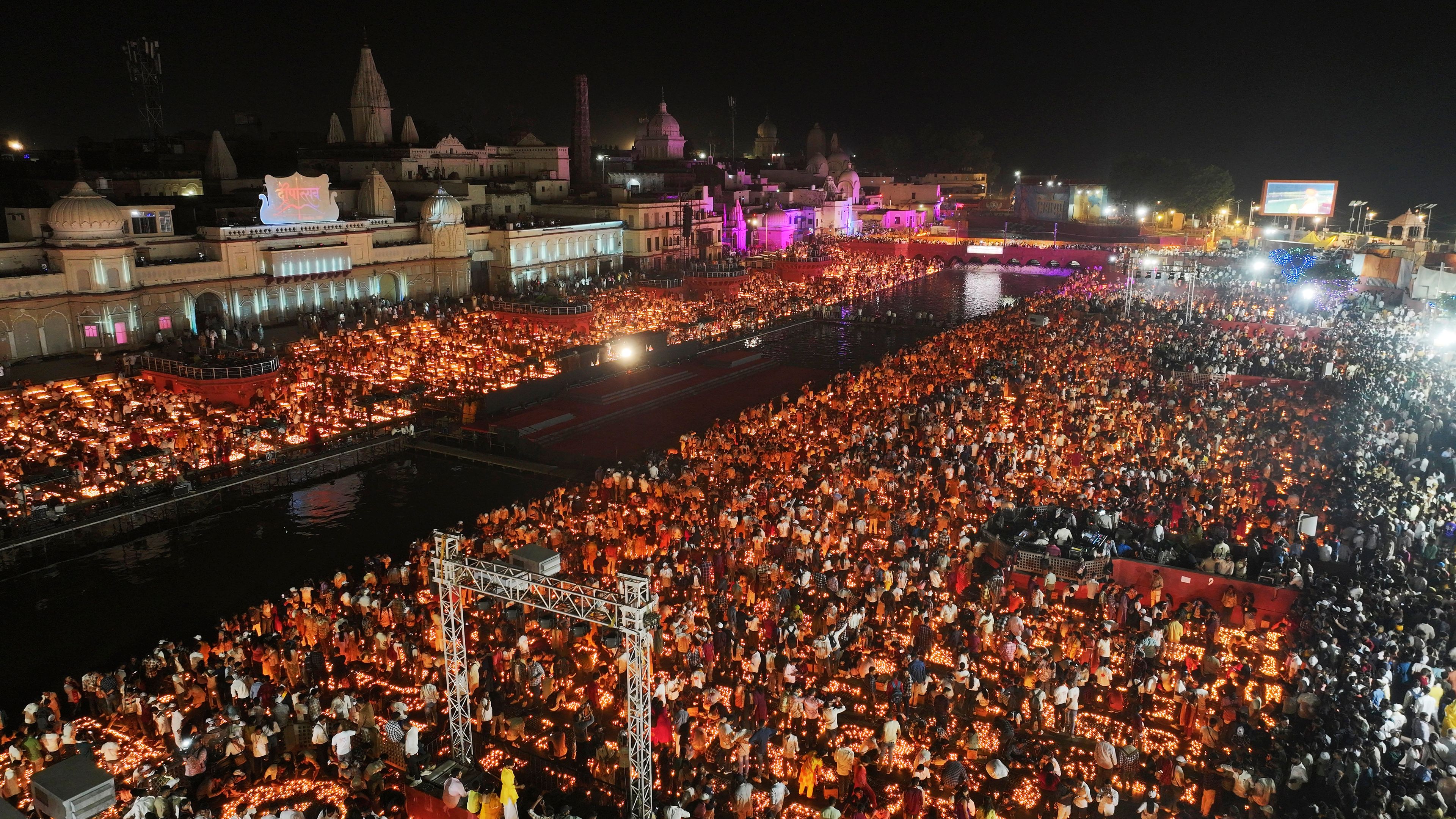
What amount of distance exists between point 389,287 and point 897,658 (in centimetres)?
3376

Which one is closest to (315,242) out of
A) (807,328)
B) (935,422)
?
(807,328)

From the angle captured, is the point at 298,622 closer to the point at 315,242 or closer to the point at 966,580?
the point at 966,580

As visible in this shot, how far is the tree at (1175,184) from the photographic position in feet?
274

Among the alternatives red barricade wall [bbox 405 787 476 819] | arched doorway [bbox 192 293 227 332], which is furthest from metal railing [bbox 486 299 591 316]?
red barricade wall [bbox 405 787 476 819]

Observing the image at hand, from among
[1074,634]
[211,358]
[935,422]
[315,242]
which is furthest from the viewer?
[315,242]

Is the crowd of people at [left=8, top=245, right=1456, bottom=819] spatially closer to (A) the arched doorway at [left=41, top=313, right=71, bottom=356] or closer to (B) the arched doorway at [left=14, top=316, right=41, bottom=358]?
(B) the arched doorway at [left=14, top=316, right=41, bottom=358]

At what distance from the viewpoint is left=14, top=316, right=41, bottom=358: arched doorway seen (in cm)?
2970

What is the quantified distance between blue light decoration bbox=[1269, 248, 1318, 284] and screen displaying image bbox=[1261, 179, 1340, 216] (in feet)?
15.1

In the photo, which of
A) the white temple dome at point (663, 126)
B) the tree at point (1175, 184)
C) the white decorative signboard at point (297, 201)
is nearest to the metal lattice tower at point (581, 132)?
the white temple dome at point (663, 126)

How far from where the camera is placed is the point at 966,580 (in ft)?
54.3

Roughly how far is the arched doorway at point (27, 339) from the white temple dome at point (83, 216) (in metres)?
2.94

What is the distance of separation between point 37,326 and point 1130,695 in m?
32.6

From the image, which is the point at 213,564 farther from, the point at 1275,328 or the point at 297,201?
the point at 1275,328

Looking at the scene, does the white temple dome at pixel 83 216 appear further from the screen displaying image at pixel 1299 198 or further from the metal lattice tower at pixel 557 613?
the screen displaying image at pixel 1299 198
